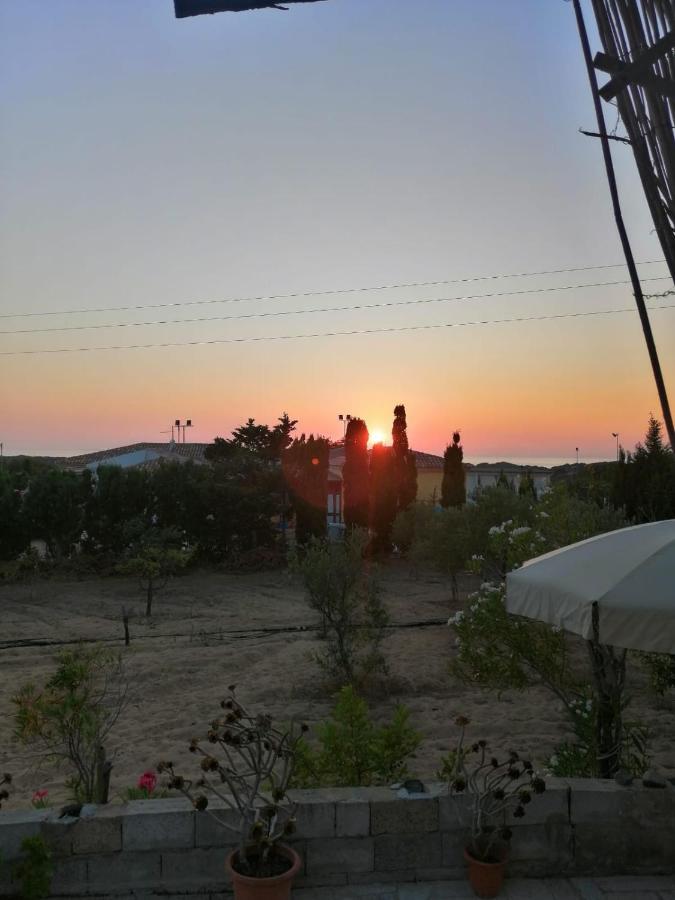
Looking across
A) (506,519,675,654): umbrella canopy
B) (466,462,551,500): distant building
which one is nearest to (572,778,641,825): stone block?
(506,519,675,654): umbrella canopy

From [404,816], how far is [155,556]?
1339 cm

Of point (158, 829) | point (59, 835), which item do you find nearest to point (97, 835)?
point (59, 835)

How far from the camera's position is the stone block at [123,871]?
3.23 metres

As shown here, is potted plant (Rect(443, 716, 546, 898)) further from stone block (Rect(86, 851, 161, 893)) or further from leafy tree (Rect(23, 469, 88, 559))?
leafy tree (Rect(23, 469, 88, 559))

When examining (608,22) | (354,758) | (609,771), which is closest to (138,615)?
(354,758)

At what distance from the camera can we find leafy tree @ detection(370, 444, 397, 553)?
22.5m

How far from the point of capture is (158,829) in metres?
3.26

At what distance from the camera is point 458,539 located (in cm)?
1349

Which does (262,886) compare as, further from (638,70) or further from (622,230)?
(638,70)

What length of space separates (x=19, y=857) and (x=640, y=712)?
6249 mm

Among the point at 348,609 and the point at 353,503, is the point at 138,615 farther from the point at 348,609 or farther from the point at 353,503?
the point at 353,503

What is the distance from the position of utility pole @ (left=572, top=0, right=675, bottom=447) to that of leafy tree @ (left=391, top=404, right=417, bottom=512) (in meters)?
19.4

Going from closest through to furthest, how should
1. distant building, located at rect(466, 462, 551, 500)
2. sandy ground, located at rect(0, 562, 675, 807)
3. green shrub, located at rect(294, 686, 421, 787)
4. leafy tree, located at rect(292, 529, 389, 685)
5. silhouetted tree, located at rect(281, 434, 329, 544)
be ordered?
green shrub, located at rect(294, 686, 421, 787)
sandy ground, located at rect(0, 562, 675, 807)
leafy tree, located at rect(292, 529, 389, 685)
silhouetted tree, located at rect(281, 434, 329, 544)
distant building, located at rect(466, 462, 551, 500)

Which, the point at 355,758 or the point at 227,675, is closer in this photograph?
the point at 355,758
